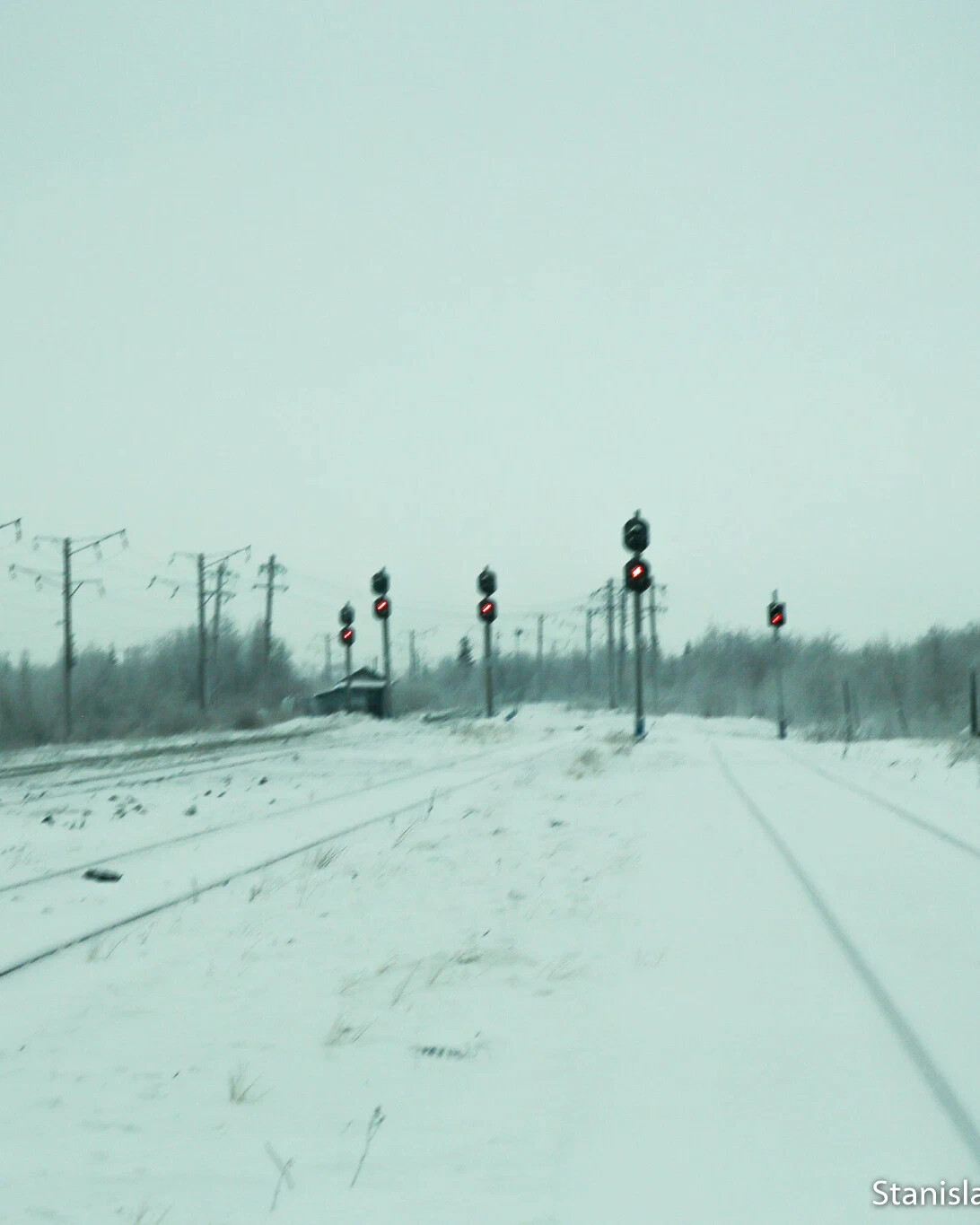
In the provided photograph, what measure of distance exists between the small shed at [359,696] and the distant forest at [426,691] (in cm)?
121

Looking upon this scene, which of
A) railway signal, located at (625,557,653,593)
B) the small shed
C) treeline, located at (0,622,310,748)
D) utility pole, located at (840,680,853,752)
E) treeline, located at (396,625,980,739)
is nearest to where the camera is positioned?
railway signal, located at (625,557,653,593)

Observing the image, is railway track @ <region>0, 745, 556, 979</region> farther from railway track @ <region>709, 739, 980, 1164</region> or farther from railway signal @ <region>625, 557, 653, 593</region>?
railway signal @ <region>625, 557, 653, 593</region>

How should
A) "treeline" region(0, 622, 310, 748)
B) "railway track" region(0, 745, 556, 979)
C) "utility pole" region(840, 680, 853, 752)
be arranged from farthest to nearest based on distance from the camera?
"treeline" region(0, 622, 310, 748)
"utility pole" region(840, 680, 853, 752)
"railway track" region(0, 745, 556, 979)

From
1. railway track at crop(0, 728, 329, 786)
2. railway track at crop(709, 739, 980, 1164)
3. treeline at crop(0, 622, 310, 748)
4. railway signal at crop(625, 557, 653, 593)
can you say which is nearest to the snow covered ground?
railway track at crop(709, 739, 980, 1164)

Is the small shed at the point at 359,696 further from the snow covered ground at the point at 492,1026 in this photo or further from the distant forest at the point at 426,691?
the snow covered ground at the point at 492,1026

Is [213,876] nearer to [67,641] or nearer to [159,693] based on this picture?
[67,641]

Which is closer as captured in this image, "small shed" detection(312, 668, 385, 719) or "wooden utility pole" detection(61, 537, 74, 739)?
"wooden utility pole" detection(61, 537, 74, 739)

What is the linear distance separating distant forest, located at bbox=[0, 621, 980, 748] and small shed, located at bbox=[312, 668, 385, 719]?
1210mm

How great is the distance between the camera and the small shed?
2653 inches

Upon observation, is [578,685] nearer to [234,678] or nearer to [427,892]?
[234,678]

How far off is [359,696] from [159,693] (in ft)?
37.3

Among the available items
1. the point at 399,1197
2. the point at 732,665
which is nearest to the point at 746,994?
the point at 399,1197

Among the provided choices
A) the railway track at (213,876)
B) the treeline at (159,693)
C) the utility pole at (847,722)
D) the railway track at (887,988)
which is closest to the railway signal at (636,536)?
the utility pole at (847,722)

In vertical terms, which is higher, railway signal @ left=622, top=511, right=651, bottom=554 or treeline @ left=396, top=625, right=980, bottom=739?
railway signal @ left=622, top=511, right=651, bottom=554
